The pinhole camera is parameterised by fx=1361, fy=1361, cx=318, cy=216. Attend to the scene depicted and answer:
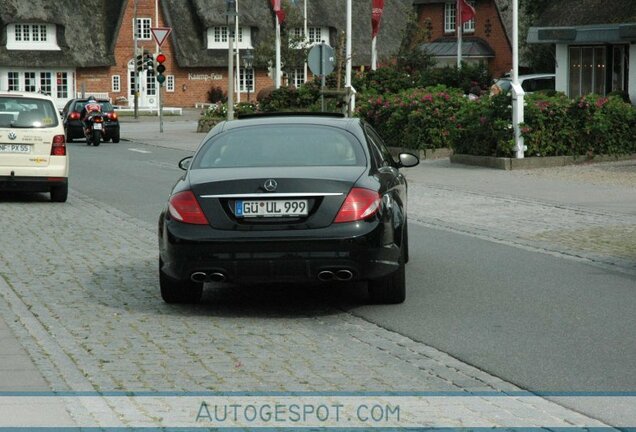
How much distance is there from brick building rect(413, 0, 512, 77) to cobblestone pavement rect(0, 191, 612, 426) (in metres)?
67.1

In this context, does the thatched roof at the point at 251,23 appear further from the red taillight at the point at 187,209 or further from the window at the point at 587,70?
the red taillight at the point at 187,209

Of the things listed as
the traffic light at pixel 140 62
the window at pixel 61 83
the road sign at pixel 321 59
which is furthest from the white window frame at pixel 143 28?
the road sign at pixel 321 59

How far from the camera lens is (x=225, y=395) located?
23.1ft

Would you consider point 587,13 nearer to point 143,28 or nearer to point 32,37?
point 143,28

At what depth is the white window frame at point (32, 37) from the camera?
91062 mm

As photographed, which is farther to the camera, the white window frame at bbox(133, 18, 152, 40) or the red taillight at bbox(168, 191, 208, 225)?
the white window frame at bbox(133, 18, 152, 40)

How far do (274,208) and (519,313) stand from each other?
6.34ft

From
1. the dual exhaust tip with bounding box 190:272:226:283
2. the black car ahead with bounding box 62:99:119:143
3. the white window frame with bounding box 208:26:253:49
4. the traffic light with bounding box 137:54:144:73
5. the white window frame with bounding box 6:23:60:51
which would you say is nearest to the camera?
the dual exhaust tip with bounding box 190:272:226:283

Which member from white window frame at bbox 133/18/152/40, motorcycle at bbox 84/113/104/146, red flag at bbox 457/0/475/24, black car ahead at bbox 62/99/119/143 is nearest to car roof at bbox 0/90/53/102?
motorcycle at bbox 84/113/104/146

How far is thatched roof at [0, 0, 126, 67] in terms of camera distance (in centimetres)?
9062

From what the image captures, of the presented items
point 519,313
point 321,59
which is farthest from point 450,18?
point 519,313

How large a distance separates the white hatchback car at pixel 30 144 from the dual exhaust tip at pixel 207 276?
11021 millimetres

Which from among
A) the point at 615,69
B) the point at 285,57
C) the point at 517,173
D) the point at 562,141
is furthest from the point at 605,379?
the point at 285,57

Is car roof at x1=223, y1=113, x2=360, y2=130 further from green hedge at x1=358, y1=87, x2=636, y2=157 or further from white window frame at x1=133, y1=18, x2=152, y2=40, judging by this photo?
white window frame at x1=133, y1=18, x2=152, y2=40
